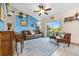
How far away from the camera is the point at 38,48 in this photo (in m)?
2.97

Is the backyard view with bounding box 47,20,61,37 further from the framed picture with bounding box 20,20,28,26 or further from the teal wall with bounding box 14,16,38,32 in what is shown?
the framed picture with bounding box 20,20,28,26

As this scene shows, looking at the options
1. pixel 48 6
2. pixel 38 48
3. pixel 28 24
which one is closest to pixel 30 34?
pixel 28 24

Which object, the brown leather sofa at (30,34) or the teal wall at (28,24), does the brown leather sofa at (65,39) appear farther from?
the teal wall at (28,24)

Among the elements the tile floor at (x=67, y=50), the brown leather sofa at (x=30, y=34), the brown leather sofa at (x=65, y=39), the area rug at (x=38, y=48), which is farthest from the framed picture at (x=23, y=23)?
the tile floor at (x=67, y=50)

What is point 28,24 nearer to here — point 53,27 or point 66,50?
point 53,27

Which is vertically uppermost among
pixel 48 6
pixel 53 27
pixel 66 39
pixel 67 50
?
pixel 48 6

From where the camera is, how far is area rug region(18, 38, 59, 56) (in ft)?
9.73

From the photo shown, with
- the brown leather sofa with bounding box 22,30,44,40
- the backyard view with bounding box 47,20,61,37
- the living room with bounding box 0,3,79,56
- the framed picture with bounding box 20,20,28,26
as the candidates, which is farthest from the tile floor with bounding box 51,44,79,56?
the framed picture with bounding box 20,20,28,26

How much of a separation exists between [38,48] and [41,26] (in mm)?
438

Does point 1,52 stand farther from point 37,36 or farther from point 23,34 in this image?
point 37,36

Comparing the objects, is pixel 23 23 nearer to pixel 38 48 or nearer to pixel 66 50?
pixel 38 48

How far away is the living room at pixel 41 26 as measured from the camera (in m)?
2.89

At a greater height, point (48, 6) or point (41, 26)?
point (48, 6)

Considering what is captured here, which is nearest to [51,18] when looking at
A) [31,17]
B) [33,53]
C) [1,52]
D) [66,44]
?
[31,17]
